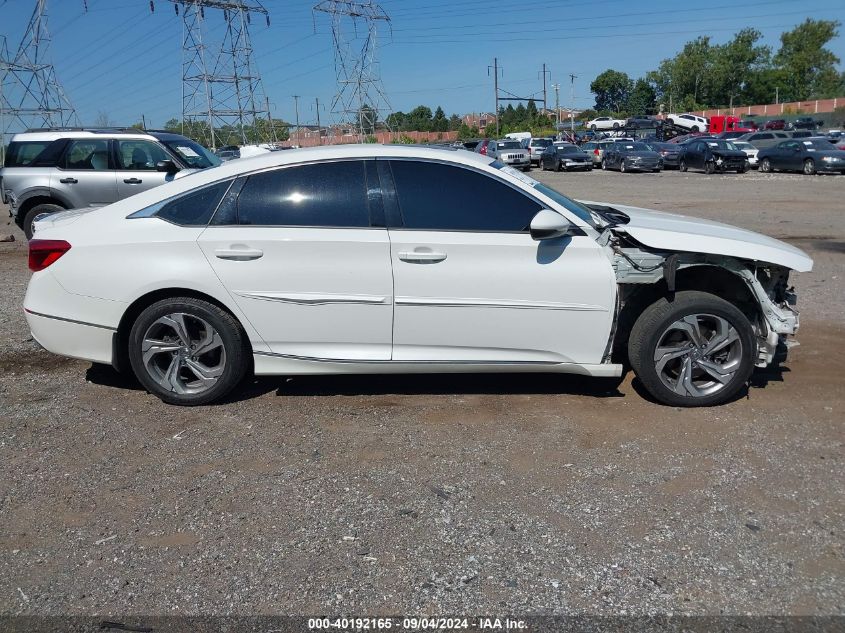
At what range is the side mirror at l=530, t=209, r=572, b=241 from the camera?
14.9ft

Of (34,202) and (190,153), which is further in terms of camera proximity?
(190,153)

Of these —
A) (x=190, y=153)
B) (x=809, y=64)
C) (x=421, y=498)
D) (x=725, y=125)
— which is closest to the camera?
(x=421, y=498)

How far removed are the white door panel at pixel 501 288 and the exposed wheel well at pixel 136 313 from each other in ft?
3.77

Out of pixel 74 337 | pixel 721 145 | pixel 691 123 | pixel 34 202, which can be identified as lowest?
pixel 74 337

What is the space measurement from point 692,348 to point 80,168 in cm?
1024

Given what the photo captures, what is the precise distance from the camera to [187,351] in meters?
4.92

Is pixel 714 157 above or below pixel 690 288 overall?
above

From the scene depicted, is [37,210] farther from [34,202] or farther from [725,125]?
[725,125]

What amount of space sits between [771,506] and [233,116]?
170 feet

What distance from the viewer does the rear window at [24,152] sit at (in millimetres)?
11891

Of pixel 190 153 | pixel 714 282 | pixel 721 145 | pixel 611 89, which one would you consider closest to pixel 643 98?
pixel 611 89

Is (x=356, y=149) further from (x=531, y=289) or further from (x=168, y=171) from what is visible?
(x=168, y=171)

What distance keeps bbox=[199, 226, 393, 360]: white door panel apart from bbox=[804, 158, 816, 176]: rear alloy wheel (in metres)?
28.1

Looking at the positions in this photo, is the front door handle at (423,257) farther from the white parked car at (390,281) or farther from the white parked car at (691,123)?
the white parked car at (691,123)
